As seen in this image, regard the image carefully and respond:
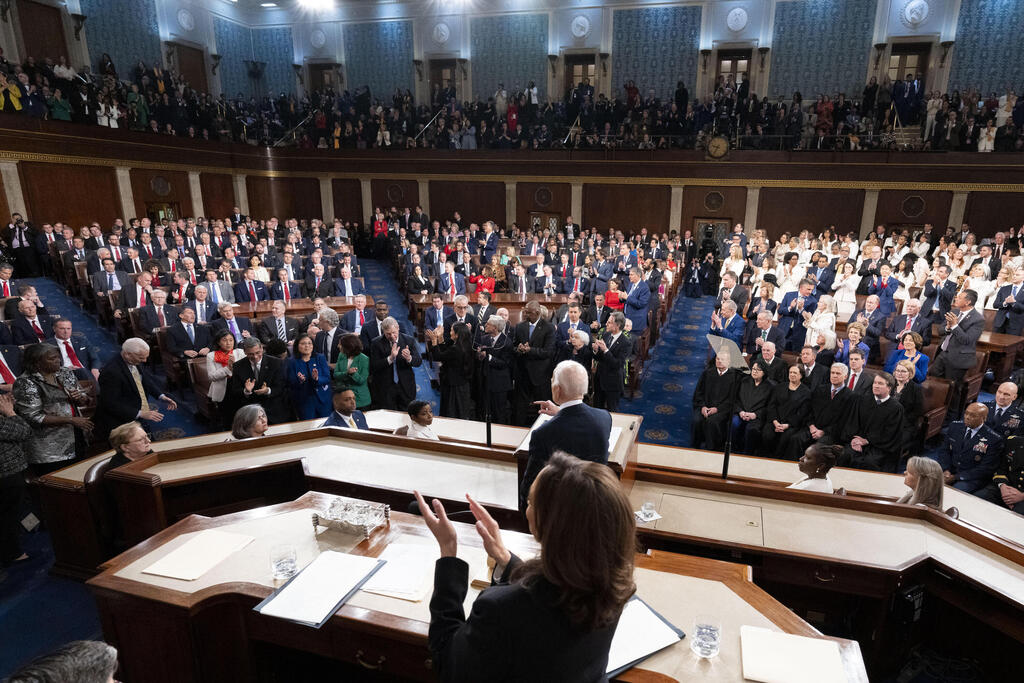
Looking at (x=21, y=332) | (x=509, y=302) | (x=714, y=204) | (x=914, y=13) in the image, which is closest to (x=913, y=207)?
(x=714, y=204)

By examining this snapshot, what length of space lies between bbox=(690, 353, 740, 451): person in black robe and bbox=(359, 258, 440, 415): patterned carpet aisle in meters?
3.11

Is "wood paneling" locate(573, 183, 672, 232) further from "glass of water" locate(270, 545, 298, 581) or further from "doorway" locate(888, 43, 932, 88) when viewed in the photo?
"glass of water" locate(270, 545, 298, 581)

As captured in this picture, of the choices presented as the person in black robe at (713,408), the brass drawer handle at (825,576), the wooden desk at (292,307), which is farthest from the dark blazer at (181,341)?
the brass drawer handle at (825,576)

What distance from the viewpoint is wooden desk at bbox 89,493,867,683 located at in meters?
2.08

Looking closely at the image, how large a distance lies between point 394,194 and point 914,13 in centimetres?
1675

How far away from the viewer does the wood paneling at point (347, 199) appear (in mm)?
20422

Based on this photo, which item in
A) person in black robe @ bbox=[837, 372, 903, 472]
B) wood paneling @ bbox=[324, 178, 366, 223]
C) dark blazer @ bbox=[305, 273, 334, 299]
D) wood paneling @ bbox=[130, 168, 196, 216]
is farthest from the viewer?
wood paneling @ bbox=[324, 178, 366, 223]

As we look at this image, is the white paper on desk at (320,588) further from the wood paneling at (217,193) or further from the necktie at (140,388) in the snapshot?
the wood paneling at (217,193)

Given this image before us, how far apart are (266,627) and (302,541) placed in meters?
0.39

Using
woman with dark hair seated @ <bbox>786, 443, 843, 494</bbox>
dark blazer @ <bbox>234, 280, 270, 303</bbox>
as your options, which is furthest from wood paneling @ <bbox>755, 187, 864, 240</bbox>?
woman with dark hair seated @ <bbox>786, 443, 843, 494</bbox>

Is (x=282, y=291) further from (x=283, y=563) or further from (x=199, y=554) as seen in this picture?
(x=283, y=563)

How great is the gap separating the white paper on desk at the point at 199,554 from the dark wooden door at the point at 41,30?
1830 cm

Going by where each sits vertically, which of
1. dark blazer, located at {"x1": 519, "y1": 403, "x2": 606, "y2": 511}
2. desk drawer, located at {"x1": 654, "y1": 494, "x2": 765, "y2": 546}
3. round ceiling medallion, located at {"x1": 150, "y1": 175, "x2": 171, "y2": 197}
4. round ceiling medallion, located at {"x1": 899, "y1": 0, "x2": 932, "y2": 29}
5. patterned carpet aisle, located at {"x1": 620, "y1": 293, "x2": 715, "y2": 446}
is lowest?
patterned carpet aisle, located at {"x1": 620, "y1": 293, "x2": 715, "y2": 446}

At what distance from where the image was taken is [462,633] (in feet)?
4.88
